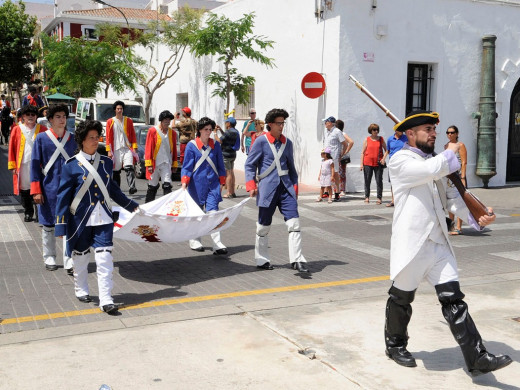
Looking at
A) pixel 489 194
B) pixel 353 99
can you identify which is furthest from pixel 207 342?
pixel 489 194

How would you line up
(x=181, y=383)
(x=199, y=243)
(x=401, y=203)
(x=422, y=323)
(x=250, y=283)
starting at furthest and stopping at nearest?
(x=199, y=243)
(x=250, y=283)
(x=422, y=323)
(x=401, y=203)
(x=181, y=383)

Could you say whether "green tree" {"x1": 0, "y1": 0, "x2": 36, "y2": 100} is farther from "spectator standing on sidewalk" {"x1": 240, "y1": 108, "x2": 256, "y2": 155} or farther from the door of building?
the door of building

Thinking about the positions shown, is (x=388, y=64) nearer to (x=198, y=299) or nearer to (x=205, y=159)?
(x=205, y=159)

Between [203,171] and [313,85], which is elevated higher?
[313,85]

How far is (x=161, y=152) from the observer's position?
10297mm

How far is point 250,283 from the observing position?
705 cm

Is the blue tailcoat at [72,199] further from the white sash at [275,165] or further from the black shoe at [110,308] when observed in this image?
the white sash at [275,165]

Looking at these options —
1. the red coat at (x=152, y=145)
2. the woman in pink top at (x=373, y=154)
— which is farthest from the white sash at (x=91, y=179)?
the woman in pink top at (x=373, y=154)

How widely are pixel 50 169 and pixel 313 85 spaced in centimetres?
894

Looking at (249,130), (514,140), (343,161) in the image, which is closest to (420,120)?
(343,161)

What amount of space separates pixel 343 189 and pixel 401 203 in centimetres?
1053

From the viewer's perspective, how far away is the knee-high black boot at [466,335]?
13.6 ft

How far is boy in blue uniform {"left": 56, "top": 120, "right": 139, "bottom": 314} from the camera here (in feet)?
19.2

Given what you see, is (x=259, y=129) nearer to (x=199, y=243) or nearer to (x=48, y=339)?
(x=199, y=243)
